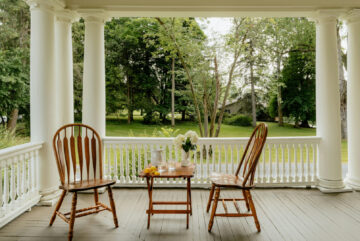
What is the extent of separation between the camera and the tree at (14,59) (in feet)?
31.2

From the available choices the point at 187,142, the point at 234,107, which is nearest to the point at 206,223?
the point at 187,142

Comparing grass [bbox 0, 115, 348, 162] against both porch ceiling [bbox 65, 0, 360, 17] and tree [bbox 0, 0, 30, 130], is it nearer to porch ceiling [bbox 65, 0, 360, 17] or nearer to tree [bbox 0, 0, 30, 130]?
tree [bbox 0, 0, 30, 130]

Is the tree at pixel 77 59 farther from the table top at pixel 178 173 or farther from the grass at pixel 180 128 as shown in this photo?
the table top at pixel 178 173

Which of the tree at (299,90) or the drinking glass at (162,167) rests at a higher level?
the tree at (299,90)

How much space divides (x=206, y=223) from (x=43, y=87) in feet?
8.86

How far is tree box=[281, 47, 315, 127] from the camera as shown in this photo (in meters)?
12.9

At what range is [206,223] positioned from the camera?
294cm

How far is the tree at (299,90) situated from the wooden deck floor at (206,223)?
33.2ft

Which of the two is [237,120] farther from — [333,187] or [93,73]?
[93,73]

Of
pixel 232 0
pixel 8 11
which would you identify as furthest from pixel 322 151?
pixel 8 11

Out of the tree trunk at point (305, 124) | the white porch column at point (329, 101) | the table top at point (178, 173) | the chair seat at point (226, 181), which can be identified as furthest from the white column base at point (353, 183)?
the tree trunk at point (305, 124)

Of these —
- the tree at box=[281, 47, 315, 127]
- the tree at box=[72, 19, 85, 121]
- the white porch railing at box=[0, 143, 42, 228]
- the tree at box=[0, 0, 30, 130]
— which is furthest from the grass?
the white porch railing at box=[0, 143, 42, 228]

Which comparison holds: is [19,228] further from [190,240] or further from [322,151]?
[322,151]

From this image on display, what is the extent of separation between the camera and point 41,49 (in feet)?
11.3
